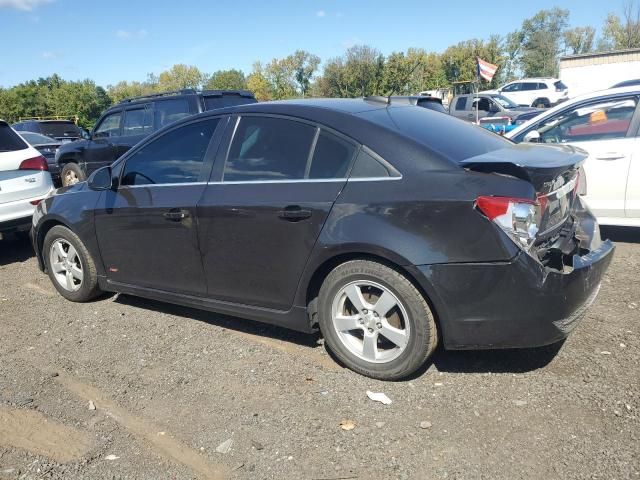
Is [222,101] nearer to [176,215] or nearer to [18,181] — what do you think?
[18,181]

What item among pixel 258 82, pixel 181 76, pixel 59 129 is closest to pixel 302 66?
pixel 258 82

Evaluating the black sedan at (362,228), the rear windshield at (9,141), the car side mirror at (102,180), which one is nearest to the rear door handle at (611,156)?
the black sedan at (362,228)

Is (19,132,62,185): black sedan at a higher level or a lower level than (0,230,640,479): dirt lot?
higher

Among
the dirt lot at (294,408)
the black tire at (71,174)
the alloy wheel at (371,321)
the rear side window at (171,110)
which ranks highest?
the rear side window at (171,110)

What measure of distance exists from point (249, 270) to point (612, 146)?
436cm

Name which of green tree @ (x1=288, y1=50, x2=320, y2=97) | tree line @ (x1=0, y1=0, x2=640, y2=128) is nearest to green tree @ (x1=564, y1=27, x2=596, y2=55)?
tree line @ (x1=0, y1=0, x2=640, y2=128)

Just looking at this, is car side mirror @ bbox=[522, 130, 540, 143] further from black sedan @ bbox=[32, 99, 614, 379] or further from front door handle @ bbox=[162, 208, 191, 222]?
front door handle @ bbox=[162, 208, 191, 222]

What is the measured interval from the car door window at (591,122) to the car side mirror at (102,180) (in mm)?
4794

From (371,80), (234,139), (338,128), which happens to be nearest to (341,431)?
(338,128)

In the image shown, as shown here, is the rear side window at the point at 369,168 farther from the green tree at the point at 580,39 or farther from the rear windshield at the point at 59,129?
the green tree at the point at 580,39

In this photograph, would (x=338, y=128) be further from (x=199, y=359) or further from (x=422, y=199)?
(x=199, y=359)

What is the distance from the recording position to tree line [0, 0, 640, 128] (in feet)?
170

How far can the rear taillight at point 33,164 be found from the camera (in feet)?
22.1

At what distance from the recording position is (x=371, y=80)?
5428 centimetres
